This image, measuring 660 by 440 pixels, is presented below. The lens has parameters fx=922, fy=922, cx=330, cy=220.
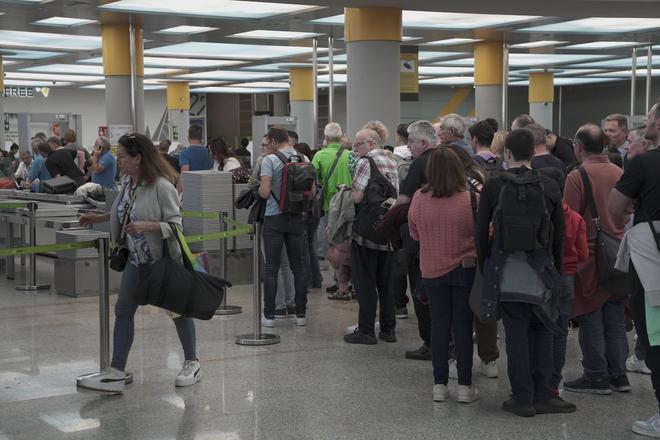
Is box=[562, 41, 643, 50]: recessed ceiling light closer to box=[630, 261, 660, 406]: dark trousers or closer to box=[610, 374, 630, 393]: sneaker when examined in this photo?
box=[610, 374, 630, 393]: sneaker

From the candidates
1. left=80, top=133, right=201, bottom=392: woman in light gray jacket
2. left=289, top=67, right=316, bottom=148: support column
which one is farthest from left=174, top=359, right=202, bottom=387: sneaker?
left=289, top=67, right=316, bottom=148: support column

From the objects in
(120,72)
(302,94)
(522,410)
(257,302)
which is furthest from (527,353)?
(302,94)

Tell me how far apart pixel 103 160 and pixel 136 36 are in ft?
15.0

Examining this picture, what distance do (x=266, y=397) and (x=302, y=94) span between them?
866 inches

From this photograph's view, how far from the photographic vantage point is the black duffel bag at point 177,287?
5543 mm

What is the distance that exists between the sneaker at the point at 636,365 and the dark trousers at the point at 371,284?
6.02ft

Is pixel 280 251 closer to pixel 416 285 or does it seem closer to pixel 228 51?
pixel 416 285

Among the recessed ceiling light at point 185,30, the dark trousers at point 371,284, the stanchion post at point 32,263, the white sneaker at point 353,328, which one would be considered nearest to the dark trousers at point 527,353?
the dark trousers at point 371,284

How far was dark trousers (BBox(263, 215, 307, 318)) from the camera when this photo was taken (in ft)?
25.4

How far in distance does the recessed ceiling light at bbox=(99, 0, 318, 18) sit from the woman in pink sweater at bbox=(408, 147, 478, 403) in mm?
9286

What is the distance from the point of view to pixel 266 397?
18.6 ft

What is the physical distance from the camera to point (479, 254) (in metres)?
5.11

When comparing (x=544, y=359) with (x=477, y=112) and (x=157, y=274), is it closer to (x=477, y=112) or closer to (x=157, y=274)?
(x=157, y=274)

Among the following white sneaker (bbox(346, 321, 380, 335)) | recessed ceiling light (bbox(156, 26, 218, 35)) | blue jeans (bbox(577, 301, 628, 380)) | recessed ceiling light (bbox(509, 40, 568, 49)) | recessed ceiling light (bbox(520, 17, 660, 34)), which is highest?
recessed ceiling light (bbox(520, 17, 660, 34))
